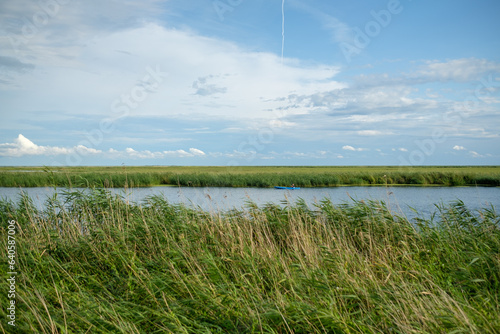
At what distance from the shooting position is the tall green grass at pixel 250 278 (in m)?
3.83

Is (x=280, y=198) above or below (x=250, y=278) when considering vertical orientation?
below

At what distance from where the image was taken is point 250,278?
5484 millimetres

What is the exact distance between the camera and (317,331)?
3.71 meters

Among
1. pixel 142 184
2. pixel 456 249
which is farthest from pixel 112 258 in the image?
pixel 142 184

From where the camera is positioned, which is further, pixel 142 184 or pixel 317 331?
pixel 142 184

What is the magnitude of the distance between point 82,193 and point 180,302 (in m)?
6.51

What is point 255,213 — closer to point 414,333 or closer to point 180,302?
point 180,302

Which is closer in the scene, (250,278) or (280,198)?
(250,278)

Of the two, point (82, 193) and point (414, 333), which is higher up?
point (82, 193)

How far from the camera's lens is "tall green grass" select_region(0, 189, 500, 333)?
3826 millimetres

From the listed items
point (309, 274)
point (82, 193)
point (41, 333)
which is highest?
point (82, 193)

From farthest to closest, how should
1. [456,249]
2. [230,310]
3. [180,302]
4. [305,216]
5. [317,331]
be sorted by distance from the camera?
[305,216]
[456,249]
[180,302]
[230,310]
[317,331]

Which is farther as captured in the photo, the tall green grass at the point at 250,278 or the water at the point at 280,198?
the water at the point at 280,198

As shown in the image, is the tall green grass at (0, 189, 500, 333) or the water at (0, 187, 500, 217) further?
the water at (0, 187, 500, 217)
